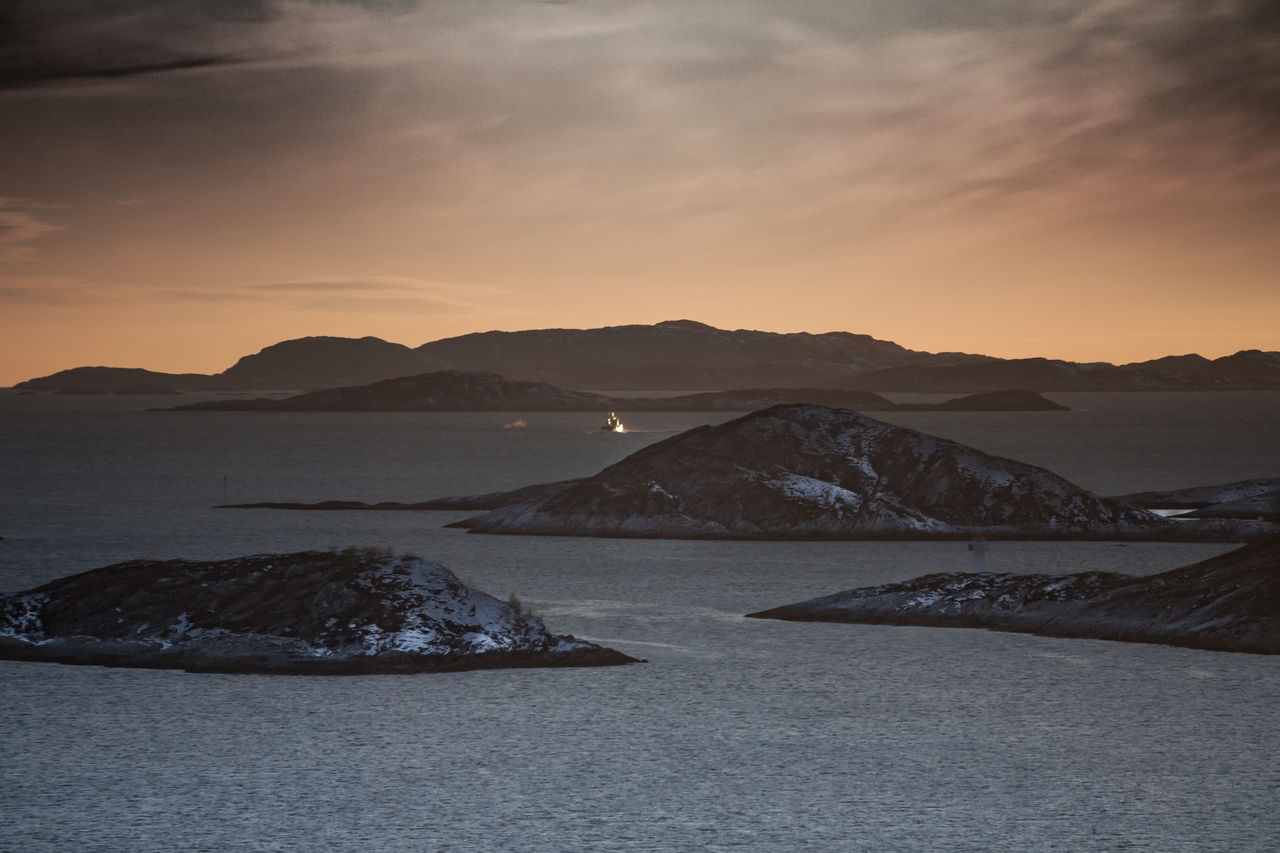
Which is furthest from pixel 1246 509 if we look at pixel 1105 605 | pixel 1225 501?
pixel 1105 605

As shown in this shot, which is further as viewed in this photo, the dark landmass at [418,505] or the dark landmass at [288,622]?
the dark landmass at [418,505]

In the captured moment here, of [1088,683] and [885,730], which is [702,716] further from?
[1088,683]

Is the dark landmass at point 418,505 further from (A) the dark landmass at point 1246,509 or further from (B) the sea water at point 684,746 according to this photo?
(B) the sea water at point 684,746

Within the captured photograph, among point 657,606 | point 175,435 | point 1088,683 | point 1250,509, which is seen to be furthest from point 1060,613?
point 175,435

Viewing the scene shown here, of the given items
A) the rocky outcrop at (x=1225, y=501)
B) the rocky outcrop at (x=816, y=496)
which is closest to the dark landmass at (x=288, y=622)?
the rocky outcrop at (x=816, y=496)

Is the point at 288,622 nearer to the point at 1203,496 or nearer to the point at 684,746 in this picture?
the point at 684,746

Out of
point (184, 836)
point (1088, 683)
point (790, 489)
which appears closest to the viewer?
point (184, 836)
